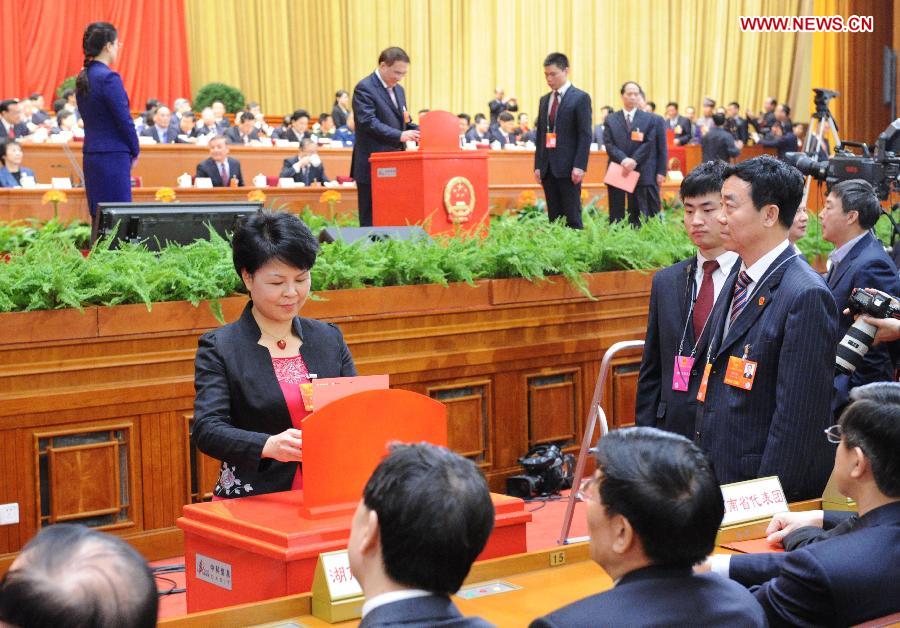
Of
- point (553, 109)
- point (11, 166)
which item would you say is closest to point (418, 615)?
point (553, 109)

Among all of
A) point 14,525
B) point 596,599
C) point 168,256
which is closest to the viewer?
point 596,599

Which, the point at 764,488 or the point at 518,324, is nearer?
the point at 764,488

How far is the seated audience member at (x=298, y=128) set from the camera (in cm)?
1290

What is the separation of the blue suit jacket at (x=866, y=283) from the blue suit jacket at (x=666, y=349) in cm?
84

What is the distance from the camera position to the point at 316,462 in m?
2.07

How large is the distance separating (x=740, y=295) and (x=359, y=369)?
1922 millimetres

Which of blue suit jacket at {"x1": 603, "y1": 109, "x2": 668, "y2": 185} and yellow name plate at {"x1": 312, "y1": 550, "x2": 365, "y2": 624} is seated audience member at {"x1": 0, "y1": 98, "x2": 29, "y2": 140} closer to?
blue suit jacket at {"x1": 603, "y1": 109, "x2": 668, "y2": 185}

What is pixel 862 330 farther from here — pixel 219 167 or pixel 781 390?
pixel 219 167

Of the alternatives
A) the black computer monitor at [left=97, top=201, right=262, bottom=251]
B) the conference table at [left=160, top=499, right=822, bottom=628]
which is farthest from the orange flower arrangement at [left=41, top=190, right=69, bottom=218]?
the conference table at [left=160, top=499, right=822, bottom=628]

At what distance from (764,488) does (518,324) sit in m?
2.58

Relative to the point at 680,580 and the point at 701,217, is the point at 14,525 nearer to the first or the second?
the point at 701,217

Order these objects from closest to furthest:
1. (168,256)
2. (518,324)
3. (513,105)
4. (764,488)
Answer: (764,488) → (168,256) → (518,324) → (513,105)

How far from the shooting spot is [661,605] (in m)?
1.45

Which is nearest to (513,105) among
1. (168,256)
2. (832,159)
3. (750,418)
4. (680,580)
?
(832,159)
